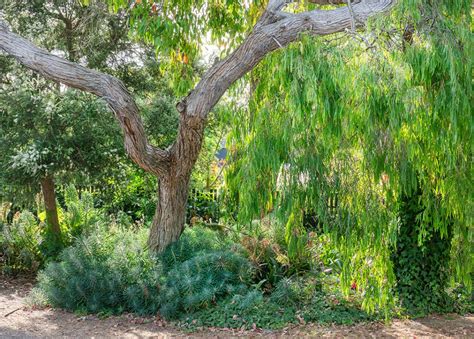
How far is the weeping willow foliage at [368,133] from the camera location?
174 inches

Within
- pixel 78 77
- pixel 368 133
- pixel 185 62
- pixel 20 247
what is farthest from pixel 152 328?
pixel 20 247

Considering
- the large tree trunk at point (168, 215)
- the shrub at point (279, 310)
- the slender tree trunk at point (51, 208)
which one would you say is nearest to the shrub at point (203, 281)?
the shrub at point (279, 310)

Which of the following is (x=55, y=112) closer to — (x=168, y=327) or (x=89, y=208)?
(x=89, y=208)

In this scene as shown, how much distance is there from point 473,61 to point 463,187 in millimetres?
1166

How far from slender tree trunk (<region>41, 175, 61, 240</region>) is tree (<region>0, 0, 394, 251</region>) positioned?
264 centimetres

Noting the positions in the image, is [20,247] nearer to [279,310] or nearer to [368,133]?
[279,310]

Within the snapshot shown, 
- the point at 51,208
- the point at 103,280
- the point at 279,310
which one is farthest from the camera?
the point at 51,208

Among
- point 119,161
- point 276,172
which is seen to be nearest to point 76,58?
point 119,161

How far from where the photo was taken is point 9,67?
30.7 ft

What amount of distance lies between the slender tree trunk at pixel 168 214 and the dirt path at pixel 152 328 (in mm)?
1267

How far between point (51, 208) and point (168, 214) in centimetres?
296

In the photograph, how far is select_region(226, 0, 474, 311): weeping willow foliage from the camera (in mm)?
4426

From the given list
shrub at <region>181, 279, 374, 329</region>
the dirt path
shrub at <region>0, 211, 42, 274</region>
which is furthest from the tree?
shrub at <region>0, 211, 42, 274</region>

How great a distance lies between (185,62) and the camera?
864 cm
